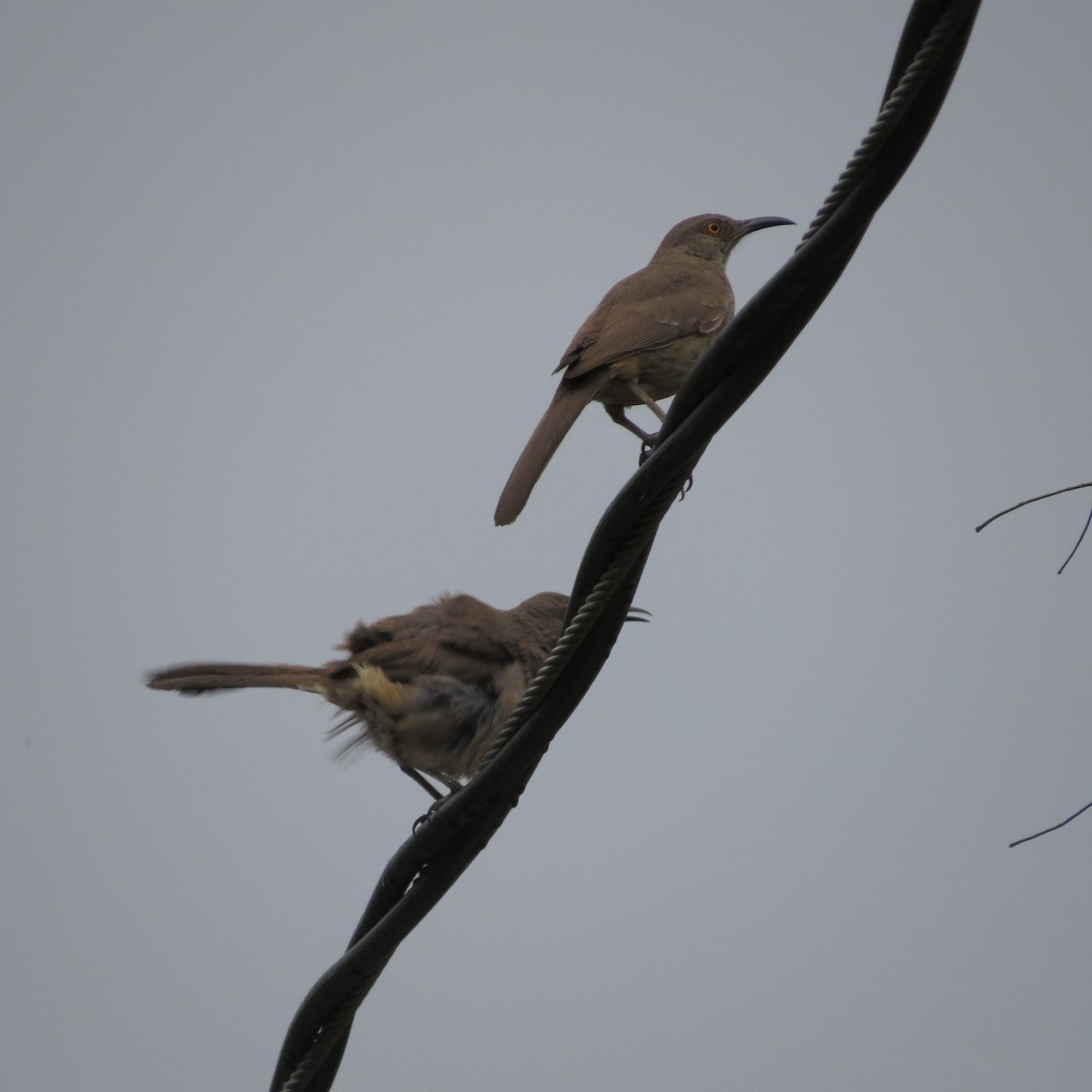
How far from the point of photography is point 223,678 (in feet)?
14.5

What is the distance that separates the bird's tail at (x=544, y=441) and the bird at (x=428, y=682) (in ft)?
2.23

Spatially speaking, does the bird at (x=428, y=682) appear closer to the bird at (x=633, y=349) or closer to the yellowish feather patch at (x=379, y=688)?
the yellowish feather patch at (x=379, y=688)

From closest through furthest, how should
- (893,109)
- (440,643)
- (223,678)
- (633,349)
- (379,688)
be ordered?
(893,109), (223,678), (379,688), (440,643), (633,349)

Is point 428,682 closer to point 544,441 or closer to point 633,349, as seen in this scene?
point 544,441

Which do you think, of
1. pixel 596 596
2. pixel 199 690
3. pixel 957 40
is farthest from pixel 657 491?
pixel 199 690

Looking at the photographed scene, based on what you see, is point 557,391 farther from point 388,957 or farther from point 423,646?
point 388,957

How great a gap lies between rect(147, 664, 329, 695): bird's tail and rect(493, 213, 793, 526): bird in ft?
3.64

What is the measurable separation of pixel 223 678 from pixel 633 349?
7.62 feet

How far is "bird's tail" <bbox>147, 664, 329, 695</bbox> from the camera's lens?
14.4 ft

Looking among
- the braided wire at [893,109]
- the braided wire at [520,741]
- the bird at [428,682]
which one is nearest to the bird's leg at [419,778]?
the bird at [428,682]

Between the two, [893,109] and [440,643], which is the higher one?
[440,643]

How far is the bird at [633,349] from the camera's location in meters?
5.18

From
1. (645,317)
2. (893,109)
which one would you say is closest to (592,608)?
(893,109)

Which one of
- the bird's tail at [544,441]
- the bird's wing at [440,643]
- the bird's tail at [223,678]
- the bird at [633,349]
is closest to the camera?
the bird's tail at [223,678]
